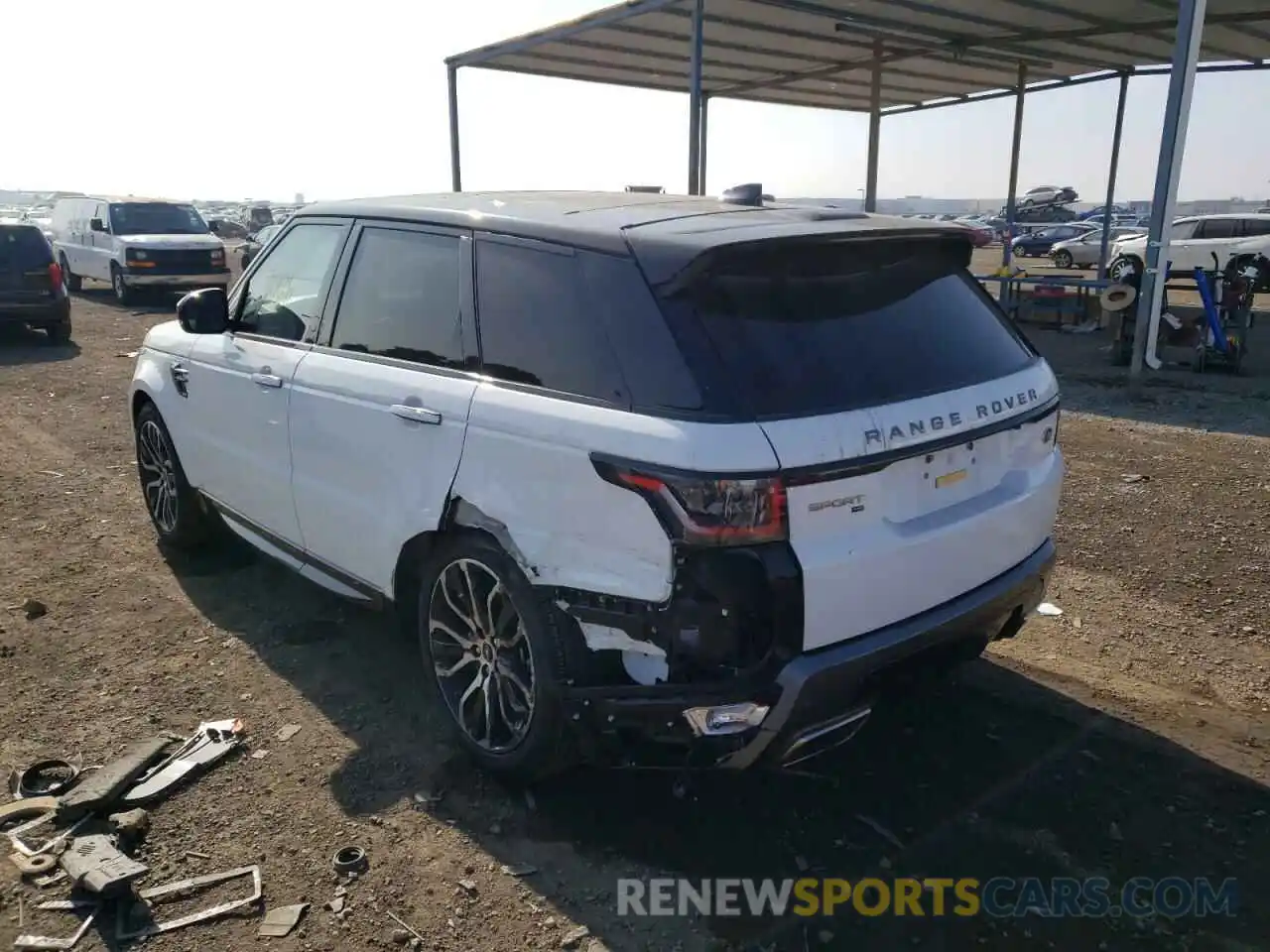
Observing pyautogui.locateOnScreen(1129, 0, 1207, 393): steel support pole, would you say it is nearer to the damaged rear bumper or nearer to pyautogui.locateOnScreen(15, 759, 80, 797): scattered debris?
the damaged rear bumper

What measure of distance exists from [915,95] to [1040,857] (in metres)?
18.7

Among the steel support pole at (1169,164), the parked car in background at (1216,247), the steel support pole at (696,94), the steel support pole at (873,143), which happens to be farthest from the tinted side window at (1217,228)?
the steel support pole at (696,94)

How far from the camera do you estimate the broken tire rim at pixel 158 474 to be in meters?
5.27

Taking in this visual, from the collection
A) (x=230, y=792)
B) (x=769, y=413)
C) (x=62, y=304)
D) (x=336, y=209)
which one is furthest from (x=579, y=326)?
(x=62, y=304)

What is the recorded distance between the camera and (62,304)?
13523 millimetres

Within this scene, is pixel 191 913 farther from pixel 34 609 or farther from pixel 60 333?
pixel 60 333

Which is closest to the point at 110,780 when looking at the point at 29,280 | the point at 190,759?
the point at 190,759

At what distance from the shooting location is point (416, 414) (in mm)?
3301

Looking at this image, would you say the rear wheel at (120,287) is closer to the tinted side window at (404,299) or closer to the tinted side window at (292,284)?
the tinted side window at (292,284)

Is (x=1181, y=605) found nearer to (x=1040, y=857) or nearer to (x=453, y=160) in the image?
(x=1040, y=857)

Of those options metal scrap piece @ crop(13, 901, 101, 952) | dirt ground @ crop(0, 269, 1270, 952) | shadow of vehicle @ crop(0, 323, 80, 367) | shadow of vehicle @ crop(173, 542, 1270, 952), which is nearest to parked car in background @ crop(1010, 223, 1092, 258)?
shadow of vehicle @ crop(0, 323, 80, 367)

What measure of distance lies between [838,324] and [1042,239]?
41.5 meters

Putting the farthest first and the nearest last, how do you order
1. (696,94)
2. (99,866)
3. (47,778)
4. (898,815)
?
1. (696,94)
2. (47,778)
3. (898,815)
4. (99,866)

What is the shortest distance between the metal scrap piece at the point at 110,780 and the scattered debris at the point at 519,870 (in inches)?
55.0
